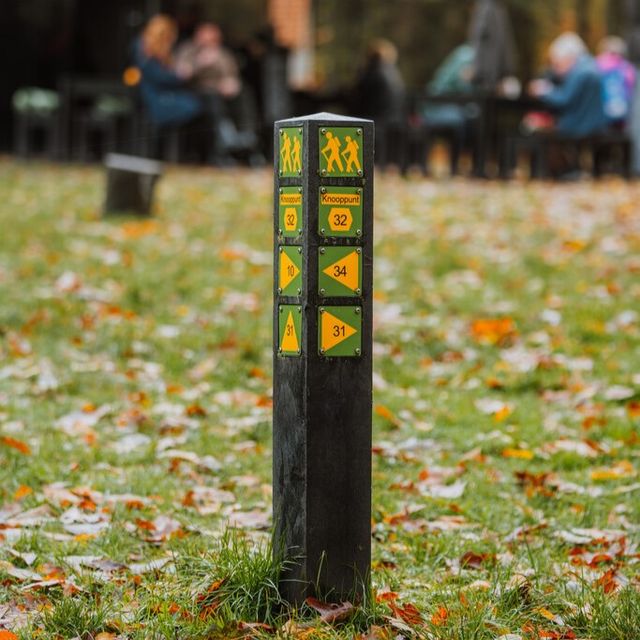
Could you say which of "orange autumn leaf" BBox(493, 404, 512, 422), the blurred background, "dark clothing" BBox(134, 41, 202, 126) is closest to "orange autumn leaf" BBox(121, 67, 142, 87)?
the blurred background

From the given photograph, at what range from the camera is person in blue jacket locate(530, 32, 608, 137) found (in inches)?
641

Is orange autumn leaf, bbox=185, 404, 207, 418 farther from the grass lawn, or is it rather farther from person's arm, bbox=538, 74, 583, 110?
person's arm, bbox=538, 74, 583, 110

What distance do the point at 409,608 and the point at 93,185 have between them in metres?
11.5

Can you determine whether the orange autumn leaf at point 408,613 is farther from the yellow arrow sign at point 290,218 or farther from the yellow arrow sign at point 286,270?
the yellow arrow sign at point 290,218

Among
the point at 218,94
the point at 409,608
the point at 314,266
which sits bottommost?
the point at 409,608

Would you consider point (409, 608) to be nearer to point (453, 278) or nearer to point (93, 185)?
point (453, 278)

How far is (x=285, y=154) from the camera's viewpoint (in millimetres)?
3582

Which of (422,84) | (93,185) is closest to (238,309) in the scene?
(93,185)

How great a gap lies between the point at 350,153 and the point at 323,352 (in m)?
0.53

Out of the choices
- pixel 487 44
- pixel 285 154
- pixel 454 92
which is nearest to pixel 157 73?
pixel 454 92

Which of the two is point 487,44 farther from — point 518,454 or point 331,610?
point 331,610

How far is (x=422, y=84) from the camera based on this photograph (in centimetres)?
3581

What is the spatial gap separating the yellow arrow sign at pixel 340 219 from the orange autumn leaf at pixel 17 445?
2368 millimetres

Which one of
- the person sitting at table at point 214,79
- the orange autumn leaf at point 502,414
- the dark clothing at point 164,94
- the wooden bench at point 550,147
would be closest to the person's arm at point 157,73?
the dark clothing at point 164,94
